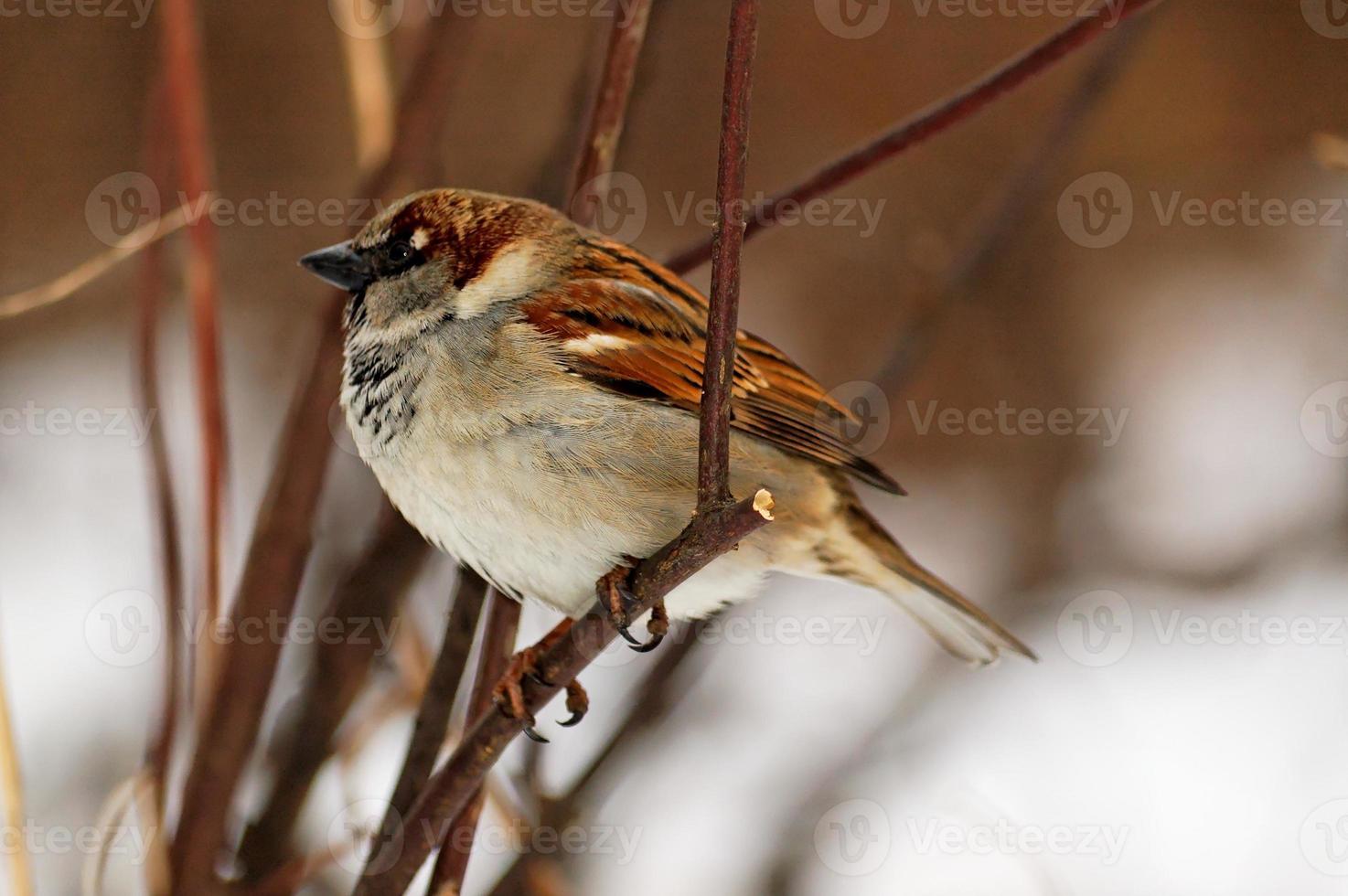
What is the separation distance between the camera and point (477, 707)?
1.72 meters

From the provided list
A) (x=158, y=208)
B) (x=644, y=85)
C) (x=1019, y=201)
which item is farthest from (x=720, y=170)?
(x=1019, y=201)

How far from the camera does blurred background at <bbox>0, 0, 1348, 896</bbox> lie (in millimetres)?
2797

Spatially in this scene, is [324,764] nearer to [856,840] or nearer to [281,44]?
[856,840]

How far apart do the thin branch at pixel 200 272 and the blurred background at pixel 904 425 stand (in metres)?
0.62

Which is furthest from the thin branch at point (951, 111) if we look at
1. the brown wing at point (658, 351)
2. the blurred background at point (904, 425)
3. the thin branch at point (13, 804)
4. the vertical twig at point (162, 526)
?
the thin branch at point (13, 804)

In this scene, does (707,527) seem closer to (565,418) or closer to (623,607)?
(623,607)

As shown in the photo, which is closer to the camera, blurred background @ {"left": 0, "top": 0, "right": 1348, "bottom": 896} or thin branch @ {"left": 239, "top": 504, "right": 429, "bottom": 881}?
thin branch @ {"left": 239, "top": 504, "right": 429, "bottom": 881}

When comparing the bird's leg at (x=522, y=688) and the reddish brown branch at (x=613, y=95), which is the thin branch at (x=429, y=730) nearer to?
the bird's leg at (x=522, y=688)

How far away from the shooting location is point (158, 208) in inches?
80.4

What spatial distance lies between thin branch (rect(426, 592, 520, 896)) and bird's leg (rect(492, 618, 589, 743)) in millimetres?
33

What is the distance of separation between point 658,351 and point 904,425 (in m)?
2.11

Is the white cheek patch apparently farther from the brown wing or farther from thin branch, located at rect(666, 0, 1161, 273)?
thin branch, located at rect(666, 0, 1161, 273)

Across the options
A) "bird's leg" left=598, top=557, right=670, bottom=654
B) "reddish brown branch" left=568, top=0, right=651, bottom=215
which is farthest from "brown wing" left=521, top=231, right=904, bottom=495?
"bird's leg" left=598, top=557, right=670, bottom=654

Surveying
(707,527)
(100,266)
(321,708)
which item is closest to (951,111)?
(707,527)
